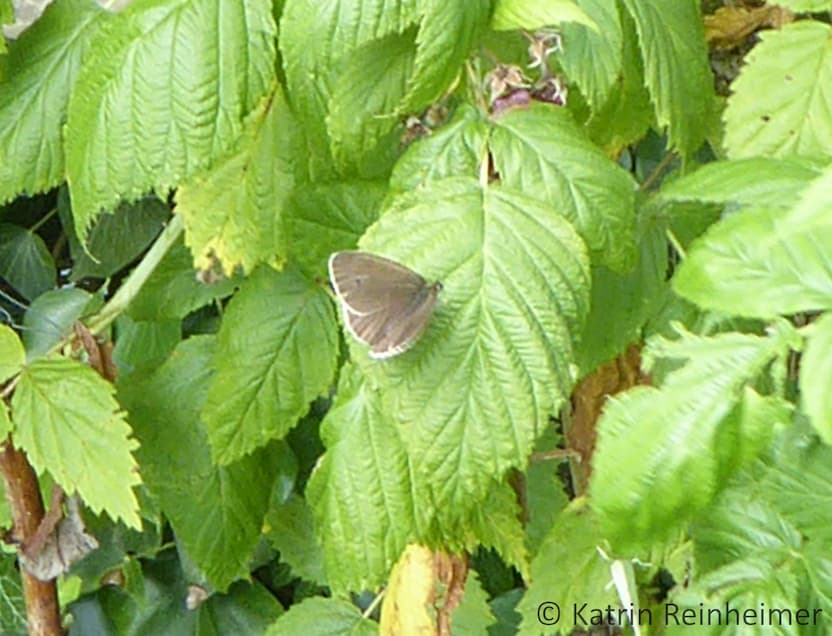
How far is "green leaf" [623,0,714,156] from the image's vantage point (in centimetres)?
68

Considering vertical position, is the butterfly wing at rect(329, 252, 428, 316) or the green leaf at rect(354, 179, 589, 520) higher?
the butterfly wing at rect(329, 252, 428, 316)

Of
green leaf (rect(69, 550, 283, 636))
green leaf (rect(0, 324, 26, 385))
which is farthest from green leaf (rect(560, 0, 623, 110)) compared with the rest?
green leaf (rect(69, 550, 283, 636))

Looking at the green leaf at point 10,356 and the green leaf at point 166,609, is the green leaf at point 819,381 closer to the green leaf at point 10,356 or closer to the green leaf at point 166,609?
the green leaf at point 10,356

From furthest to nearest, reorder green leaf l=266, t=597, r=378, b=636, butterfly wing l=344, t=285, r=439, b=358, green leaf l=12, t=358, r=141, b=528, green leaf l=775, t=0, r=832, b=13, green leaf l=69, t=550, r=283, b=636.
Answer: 1. green leaf l=69, t=550, r=283, b=636
2. green leaf l=266, t=597, r=378, b=636
3. green leaf l=12, t=358, r=141, b=528
4. green leaf l=775, t=0, r=832, b=13
5. butterfly wing l=344, t=285, r=439, b=358

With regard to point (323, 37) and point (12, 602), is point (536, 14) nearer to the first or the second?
point (323, 37)

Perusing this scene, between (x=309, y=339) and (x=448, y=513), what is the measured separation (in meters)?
0.28

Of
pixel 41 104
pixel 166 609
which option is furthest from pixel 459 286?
pixel 166 609

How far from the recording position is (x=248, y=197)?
796mm

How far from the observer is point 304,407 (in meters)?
0.85

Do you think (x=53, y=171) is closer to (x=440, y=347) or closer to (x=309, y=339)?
(x=309, y=339)

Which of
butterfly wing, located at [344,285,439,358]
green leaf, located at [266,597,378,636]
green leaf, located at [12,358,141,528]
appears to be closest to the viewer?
butterfly wing, located at [344,285,439,358]

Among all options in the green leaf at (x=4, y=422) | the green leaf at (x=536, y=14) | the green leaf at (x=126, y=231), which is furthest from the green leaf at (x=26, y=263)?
the green leaf at (x=536, y=14)

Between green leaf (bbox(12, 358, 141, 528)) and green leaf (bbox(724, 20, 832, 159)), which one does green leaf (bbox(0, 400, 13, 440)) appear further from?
green leaf (bbox(724, 20, 832, 159))

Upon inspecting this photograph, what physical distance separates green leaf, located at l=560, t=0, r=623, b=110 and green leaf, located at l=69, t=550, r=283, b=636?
0.78m
